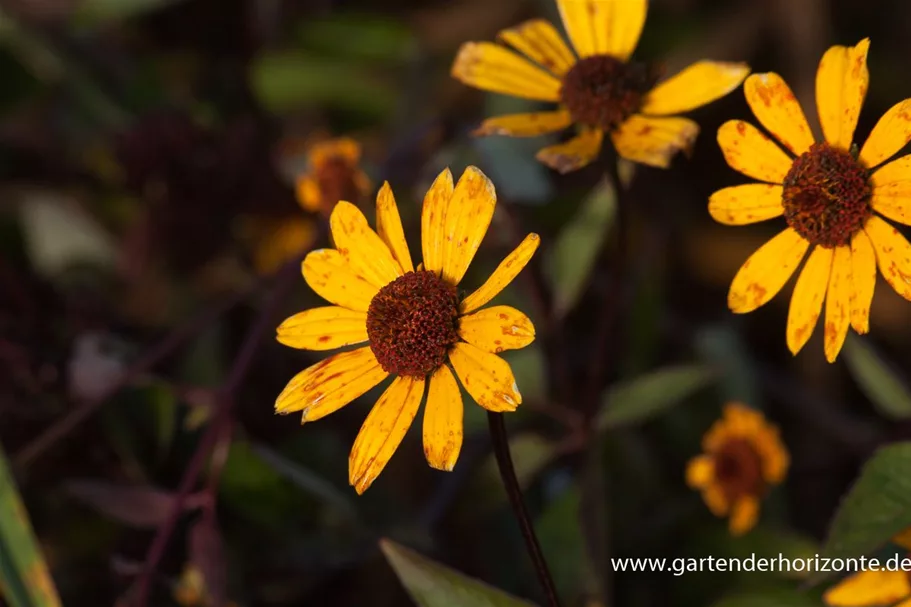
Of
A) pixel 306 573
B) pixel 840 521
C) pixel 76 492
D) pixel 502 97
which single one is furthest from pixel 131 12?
pixel 840 521

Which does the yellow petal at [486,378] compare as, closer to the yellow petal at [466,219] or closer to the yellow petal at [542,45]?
the yellow petal at [466,219]

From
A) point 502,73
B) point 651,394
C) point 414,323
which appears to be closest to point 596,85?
point 502,73

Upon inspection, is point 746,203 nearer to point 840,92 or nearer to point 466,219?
point 840,92

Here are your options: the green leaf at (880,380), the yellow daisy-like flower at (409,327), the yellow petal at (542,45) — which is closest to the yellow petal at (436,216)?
the yellow daisy-like flower at (409,327)

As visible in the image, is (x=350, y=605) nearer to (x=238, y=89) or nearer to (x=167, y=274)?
(x=167, y=274)

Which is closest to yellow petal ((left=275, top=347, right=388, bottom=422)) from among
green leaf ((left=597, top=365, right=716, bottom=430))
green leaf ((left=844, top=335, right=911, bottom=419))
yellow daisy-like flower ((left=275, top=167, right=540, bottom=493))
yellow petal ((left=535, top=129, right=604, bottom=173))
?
yellow daisy-like flower ((left=275, top=167, right=540, bottom=493))

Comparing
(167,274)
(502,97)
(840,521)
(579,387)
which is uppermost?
(502,97)

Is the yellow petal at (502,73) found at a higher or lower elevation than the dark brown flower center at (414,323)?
higher
